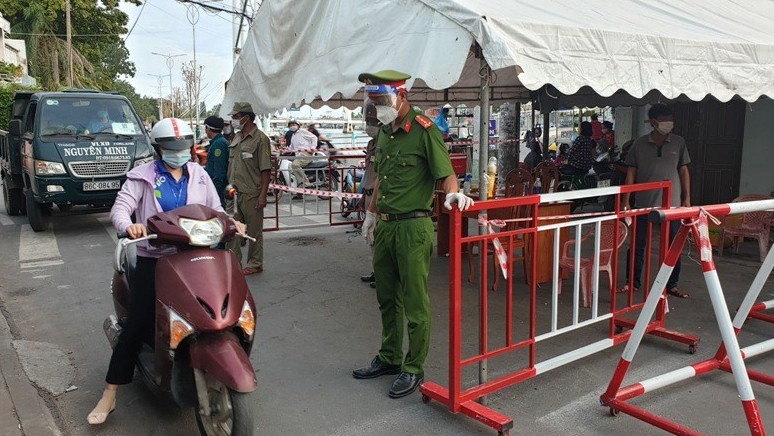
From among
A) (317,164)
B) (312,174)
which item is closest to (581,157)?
(317,164)

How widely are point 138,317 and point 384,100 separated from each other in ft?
6.26

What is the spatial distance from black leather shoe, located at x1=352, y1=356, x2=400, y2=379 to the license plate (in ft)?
22.4

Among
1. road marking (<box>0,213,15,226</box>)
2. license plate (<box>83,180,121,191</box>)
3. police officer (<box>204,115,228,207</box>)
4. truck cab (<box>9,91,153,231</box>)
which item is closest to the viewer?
police officer (<box>204,115,228,207</box>)

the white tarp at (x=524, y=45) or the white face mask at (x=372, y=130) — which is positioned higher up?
the white tarp at (x=524, y=45)

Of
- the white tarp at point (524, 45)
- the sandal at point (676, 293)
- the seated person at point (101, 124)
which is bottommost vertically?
the sandal at point (676, 293)

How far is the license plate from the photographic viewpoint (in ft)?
30.6

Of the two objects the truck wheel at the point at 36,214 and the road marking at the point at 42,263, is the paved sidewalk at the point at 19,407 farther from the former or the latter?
the truck wheel at the point at 36,214

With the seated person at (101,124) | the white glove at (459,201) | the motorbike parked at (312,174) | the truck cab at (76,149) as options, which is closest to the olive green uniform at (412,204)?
the white glove at (459,201)

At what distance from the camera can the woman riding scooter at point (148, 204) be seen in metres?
3.43

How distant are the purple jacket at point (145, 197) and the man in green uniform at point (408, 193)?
106 cm

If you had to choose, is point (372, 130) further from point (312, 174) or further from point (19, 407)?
point (312, 174)

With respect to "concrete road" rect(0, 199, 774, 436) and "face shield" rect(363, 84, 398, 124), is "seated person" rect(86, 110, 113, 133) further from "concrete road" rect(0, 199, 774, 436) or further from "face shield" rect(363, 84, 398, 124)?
"face shield" rect(363, 84, 398, 124)

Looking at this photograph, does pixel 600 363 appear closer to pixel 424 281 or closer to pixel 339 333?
pixel 424 281

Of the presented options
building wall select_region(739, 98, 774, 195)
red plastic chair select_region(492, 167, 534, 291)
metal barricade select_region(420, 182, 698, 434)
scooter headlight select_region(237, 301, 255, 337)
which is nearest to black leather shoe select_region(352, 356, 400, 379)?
metal barricade select_region(420, 182, 698, 434)
